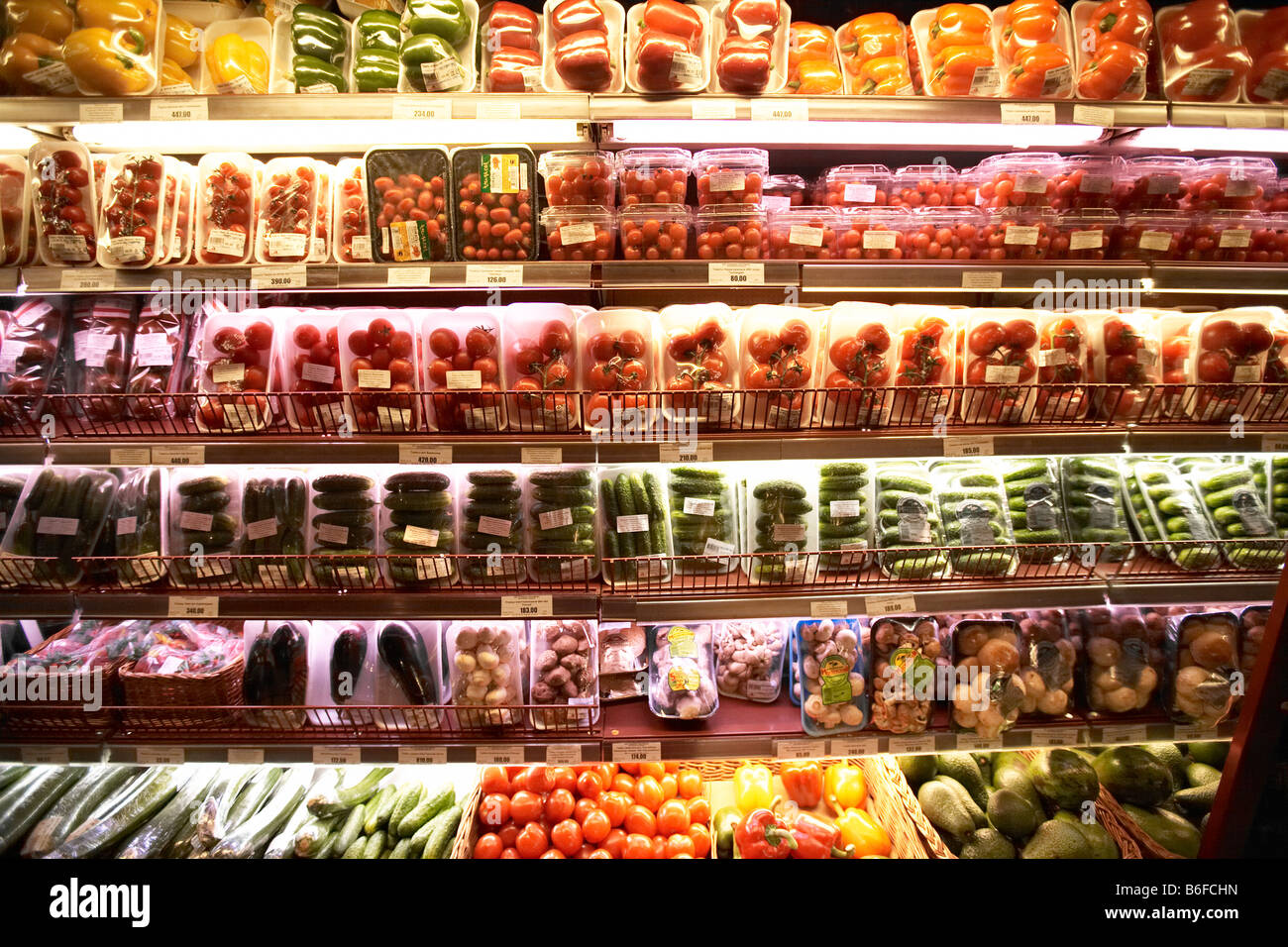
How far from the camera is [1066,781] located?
2021 mm

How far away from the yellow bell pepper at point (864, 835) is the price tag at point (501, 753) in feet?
3.53

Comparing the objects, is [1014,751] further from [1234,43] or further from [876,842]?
[1234,43]

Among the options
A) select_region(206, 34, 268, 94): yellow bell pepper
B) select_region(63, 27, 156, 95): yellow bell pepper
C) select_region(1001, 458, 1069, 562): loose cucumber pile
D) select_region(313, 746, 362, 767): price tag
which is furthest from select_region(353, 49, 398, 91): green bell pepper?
select_region(1001, 458, 1069, 562): loose cucumber pile

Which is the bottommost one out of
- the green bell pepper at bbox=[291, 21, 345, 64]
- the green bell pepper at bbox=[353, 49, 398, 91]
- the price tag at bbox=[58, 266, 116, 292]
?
the price tag at bbox=[58, 266, 116, 292]

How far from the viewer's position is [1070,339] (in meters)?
1.92

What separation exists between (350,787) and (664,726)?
1102mm

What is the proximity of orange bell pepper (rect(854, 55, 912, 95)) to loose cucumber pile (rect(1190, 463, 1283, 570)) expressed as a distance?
1660 mm

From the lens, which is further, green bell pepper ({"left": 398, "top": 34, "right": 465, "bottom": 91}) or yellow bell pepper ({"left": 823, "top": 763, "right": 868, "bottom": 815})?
yellow bell pepper ({"left": 823, "top": 763, "right": 868, "bottom": 815})

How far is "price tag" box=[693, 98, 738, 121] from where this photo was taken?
1681 mm

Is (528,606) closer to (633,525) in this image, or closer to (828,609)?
(633,525)

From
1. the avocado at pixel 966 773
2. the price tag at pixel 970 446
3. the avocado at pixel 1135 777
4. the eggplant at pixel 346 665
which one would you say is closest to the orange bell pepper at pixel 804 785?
the avocado at pixel 966 773

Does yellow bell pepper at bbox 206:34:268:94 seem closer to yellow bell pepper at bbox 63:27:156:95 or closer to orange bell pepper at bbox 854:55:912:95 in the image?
yellow bell pepper at bbox 63:27:156:95

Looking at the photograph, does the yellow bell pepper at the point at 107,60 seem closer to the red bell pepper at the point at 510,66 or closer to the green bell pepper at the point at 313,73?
the green bell pepper at the point at 313,73

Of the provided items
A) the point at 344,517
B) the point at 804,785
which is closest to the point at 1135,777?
the point at 804,785
